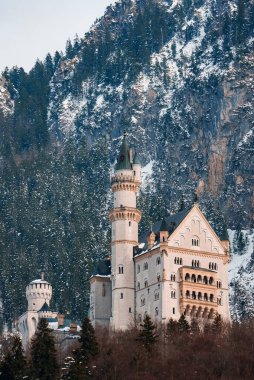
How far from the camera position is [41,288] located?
7672 inches

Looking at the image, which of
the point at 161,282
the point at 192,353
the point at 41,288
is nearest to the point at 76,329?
the point at 161,282

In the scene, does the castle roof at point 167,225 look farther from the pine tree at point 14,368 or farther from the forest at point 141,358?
the pine tree at point 14,368

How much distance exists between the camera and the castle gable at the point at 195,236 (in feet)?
555

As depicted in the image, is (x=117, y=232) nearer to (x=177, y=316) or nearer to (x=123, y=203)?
(x=123, y=203)

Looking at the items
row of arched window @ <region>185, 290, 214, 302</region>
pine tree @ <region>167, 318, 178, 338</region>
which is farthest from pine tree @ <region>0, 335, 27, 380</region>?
row of arched window @ <region>185, 290, 214, 302</region>

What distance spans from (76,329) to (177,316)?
12468 millimetres

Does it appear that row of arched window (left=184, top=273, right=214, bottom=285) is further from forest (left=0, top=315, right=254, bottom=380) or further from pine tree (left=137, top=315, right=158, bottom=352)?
pine tree (left=137, top=315, right=158, bottom=352)

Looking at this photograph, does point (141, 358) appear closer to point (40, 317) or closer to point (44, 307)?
point (40, 317)

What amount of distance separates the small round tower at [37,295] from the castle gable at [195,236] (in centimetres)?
2931

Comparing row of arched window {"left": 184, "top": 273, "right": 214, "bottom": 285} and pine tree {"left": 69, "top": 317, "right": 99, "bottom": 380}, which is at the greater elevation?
row of arched window {"left": 184, "top": 273, "right": 214, "bottom": 285}

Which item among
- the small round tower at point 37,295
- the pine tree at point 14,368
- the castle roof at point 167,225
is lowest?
the pine tree at point 14,368

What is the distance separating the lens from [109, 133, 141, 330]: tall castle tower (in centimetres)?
17025

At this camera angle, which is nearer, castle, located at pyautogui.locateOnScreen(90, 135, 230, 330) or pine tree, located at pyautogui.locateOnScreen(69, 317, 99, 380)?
pine tree, located at pyautogui.locateOnScreen(69, 317, 99, 380)

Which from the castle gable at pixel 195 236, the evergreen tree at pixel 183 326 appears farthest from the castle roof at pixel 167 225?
the evergreen tree at pixel 183 326
